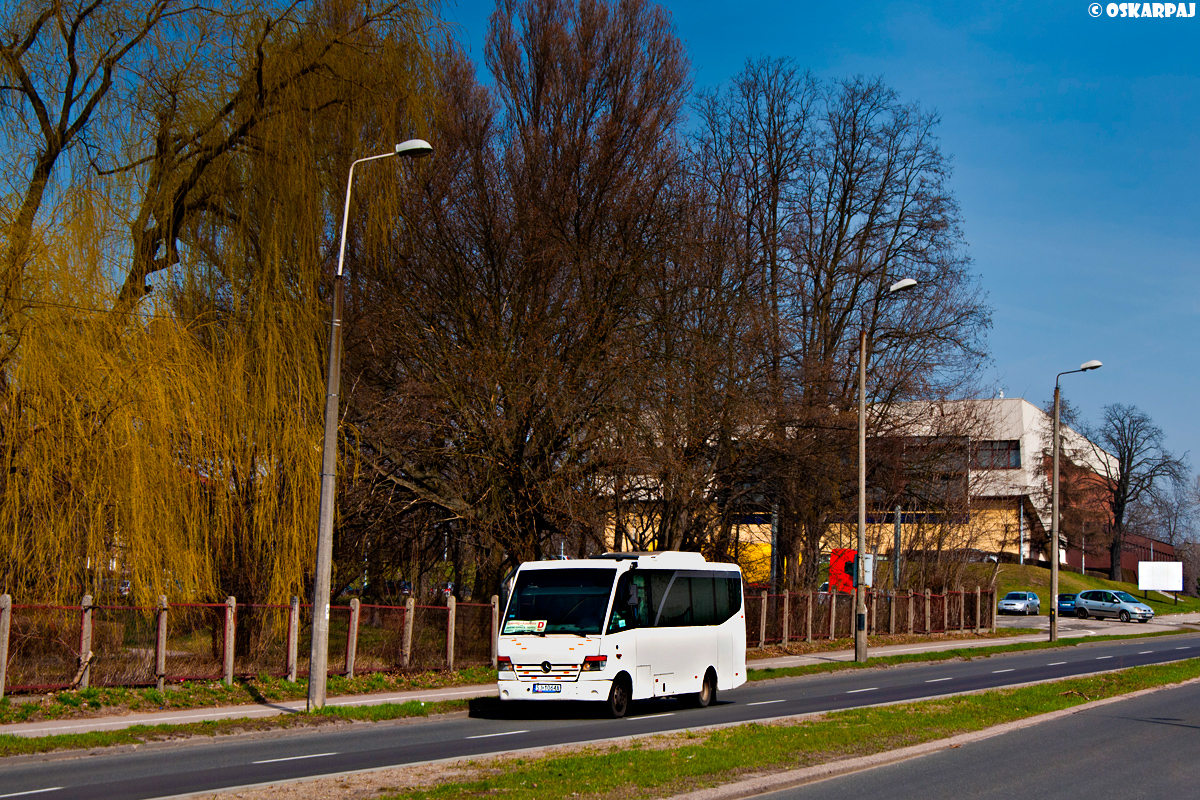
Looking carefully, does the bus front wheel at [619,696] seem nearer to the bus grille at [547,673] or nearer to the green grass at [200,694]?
the bus grille at [547,673]

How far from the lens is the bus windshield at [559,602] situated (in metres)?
17.4

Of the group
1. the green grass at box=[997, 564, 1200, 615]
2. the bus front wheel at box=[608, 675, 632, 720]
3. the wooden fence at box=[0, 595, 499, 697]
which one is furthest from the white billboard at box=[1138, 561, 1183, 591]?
the bus front wheel at box=[608, 675, 632, 720]

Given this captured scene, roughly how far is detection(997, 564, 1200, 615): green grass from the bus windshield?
2627 inches

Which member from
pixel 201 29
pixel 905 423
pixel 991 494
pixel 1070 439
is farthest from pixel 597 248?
pixel 1070 439

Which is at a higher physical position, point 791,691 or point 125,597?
point 125,597

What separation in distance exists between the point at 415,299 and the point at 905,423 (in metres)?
20.6

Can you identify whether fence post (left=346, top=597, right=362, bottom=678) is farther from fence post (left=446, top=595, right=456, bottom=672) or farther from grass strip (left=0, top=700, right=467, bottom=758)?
grass strip (left=0, top=700, right=467, bottom=758)

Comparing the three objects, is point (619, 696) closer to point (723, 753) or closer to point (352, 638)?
point (723, 753)

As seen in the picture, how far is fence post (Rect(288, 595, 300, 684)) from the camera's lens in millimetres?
18906

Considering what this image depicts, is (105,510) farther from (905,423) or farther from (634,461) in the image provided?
(905,423)

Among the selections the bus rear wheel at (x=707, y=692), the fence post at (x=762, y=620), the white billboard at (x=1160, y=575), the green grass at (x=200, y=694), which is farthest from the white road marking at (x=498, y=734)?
the white billboard at (x=1160, y=575)

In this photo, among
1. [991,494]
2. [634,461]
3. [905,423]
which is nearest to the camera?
[634,461]

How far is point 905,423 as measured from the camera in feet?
126

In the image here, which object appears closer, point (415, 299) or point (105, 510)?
point (105, 510)
